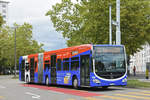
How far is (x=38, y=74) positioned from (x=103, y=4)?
11059mm

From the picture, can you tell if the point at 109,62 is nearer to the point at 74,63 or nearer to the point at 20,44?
the point at 74,63

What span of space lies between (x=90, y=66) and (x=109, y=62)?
117cm

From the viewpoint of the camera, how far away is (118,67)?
63.7 ft

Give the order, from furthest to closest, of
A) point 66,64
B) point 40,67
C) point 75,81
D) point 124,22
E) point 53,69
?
1. point 124,22
2. point 40,67
3. point 53,69
4. point 66,64
5. point 75,81

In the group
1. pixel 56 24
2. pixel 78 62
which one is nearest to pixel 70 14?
pixel 56 24

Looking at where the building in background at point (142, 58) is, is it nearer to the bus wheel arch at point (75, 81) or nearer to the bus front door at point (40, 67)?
the bus front door at point (40, 67)

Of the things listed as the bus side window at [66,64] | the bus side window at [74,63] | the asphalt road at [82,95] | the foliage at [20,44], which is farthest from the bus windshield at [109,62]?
the foliage at [20,44]

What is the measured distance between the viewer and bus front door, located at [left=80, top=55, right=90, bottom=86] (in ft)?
64.4

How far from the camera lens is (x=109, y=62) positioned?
19.2m

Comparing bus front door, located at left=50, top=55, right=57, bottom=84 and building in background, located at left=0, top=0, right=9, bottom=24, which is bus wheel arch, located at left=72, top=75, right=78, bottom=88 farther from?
building in background, located at left=0, top=0, right=9, bottom=24

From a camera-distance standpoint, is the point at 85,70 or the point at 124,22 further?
the point at 124,22

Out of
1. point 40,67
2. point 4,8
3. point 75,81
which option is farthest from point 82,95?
point 4,8

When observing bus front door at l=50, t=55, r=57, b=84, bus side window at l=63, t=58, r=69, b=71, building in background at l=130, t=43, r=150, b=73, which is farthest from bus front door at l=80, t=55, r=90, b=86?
building in background at l=130, t=43, r=150, b=73

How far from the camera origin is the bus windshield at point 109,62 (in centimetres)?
1906
